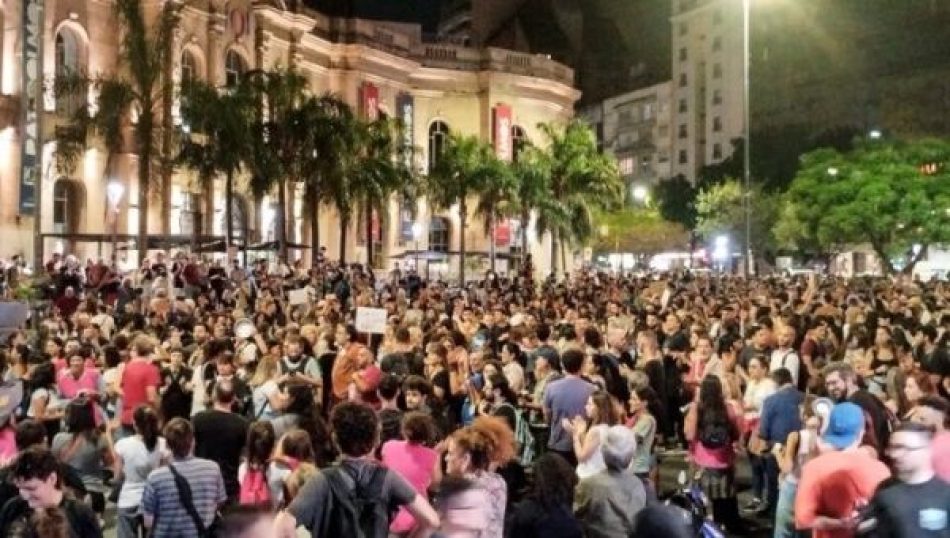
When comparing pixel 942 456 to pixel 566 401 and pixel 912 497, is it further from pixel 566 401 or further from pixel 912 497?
pixel 566 401

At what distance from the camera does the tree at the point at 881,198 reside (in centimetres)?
5431

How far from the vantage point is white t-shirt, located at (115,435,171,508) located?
7930mm

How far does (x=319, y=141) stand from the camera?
37.4 m

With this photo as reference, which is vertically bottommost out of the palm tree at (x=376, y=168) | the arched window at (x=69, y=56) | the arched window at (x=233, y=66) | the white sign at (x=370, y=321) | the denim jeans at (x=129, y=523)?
the denim jeans at (x=129, y=523)

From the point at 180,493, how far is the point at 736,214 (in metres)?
71.3

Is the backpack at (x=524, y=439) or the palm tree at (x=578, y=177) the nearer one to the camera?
the backpack at (x=524, y=439)

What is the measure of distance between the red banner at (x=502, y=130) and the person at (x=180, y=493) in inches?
2324

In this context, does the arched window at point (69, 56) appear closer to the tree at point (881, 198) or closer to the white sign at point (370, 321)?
the white sign at point (370, 321)

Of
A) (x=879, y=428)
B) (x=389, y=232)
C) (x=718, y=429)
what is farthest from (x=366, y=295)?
(x=389, y=232)

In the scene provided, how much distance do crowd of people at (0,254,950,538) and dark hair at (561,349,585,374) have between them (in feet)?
0.06

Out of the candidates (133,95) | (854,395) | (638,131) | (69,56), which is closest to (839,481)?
(854,395)

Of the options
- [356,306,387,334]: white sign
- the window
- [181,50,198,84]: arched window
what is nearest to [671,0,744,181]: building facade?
the window

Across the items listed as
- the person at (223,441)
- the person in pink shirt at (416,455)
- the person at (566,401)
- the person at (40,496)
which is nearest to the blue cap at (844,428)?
the person in pink shirt at (416,455)

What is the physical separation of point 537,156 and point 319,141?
21031mm
